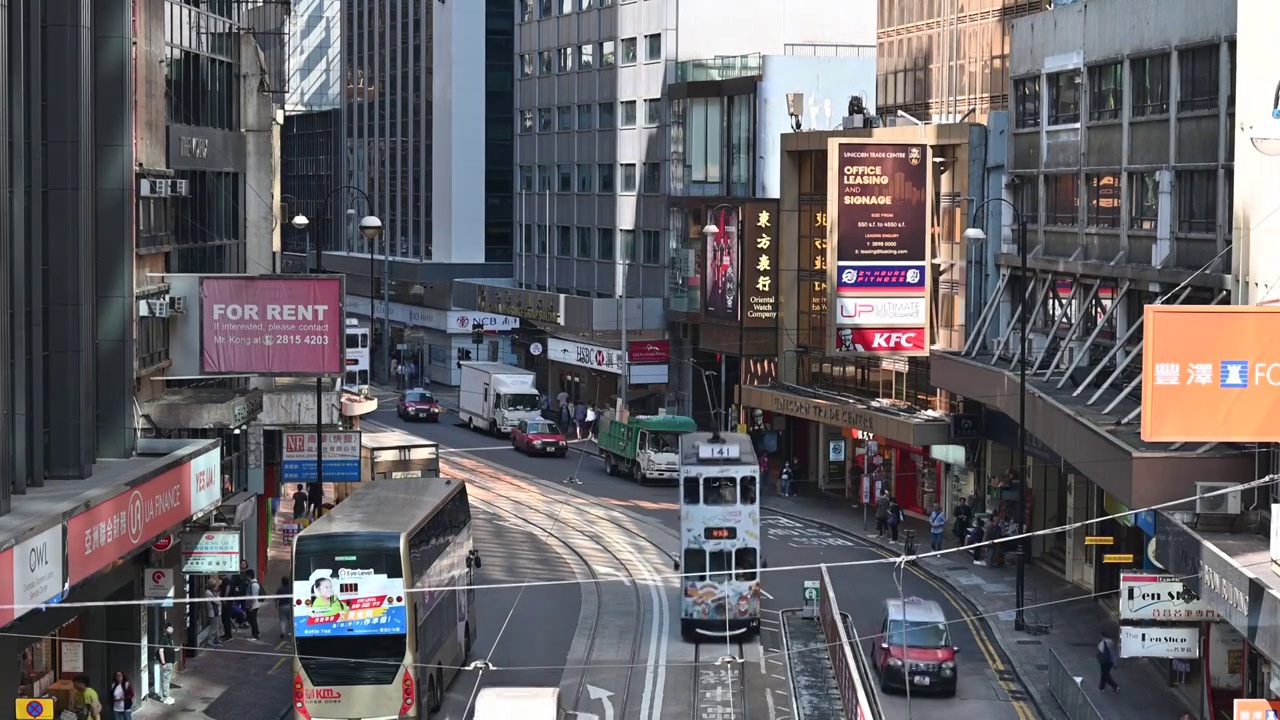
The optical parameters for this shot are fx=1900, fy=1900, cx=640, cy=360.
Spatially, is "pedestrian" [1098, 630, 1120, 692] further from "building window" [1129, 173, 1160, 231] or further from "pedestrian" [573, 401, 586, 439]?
"pedestrian" [573, 401, 586, 439]

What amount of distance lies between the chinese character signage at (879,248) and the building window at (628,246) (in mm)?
26229

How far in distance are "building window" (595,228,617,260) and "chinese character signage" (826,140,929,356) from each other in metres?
28.0

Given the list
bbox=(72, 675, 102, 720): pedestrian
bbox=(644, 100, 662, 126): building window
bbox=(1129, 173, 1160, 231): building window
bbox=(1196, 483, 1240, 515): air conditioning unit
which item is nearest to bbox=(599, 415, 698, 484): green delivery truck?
bbox=(644, 100, 662, 126): building window

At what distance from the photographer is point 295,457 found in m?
47.7

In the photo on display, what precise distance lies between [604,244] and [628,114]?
250 inches

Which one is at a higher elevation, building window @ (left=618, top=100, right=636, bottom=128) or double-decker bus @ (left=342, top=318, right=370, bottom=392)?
building window @ (left=618, top=100, right=636, bottom=128)

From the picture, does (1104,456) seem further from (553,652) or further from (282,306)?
(282,306)

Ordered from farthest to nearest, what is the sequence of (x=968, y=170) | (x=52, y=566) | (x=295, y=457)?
(x=968, y=170) < (x=295, y=457) < (x=52, y=566)

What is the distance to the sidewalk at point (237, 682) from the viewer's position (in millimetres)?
36281

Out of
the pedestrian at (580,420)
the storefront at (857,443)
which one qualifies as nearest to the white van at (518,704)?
the storefront at (857,443)

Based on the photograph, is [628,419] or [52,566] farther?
[628,419]

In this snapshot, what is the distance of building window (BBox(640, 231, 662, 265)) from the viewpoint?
8144 cm

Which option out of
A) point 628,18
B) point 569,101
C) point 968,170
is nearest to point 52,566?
point 968,170

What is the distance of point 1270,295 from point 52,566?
2111 centimetres
